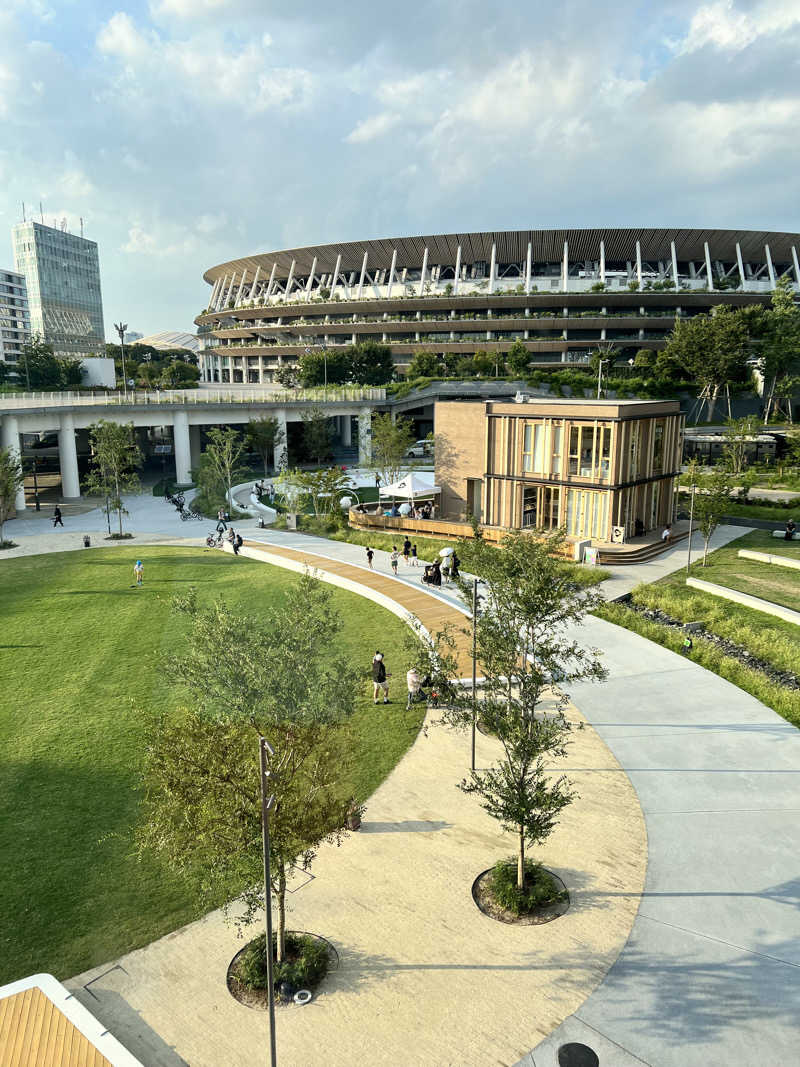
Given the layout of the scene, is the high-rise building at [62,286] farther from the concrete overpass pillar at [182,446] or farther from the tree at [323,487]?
the tree at [323,487]

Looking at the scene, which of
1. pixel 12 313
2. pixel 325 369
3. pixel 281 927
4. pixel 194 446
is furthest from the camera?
pixel 12 313

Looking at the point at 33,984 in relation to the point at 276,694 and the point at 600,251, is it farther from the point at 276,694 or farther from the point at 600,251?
the point at 600,251

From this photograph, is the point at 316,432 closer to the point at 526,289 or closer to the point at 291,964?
the point at 526,289

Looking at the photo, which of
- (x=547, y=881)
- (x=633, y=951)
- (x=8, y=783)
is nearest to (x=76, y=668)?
(x=8, y=783)

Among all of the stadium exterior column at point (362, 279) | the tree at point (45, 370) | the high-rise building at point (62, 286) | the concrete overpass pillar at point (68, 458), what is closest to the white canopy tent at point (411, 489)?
the concrete overpass pillar at point (68, 458)

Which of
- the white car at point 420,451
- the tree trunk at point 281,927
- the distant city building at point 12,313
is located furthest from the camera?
the distant city building at point 12,313

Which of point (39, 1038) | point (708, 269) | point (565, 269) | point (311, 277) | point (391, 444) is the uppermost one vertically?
point (311, 277)

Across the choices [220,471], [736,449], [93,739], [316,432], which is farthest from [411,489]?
[316,432]
